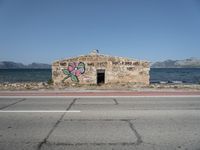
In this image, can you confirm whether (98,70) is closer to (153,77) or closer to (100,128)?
(100,128)

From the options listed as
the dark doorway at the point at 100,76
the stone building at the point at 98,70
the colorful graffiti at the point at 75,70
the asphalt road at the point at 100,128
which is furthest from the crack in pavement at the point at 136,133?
the colorful graffiti at the point at 75,70

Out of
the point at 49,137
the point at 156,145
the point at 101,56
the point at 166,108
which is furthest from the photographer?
the point at 101,56

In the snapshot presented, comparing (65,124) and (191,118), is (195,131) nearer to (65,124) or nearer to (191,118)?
(191,118)

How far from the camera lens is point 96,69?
2684 cm

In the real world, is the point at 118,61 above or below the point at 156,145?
above

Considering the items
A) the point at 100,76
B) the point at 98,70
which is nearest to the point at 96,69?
the point at 98,70

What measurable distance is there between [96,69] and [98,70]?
0.83 feet

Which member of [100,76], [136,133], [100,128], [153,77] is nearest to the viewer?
[136,133]

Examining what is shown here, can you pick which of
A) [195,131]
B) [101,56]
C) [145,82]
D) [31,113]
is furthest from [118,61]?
[195,131]

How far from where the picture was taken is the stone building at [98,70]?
26.8 meters

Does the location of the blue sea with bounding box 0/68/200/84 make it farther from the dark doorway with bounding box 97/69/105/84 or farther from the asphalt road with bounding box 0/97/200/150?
the asphalt road with bounding box 0/97/200/150

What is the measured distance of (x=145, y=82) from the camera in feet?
89.2

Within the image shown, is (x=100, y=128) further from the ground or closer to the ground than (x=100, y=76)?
closer to the ground

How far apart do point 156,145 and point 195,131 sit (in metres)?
1.75
